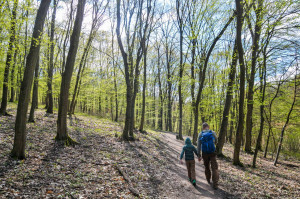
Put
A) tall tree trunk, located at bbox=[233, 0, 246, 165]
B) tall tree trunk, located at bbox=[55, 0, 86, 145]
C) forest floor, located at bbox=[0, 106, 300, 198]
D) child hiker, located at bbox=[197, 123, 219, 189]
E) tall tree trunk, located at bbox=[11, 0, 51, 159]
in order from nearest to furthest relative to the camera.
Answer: forest floor, located at bbox=[0, 106, 300, 198] → tall tree trunk, located at bbox=[11, 0, 51, 159] → child hiker, located at bbox=[197, 123, 219, 189] → tall tree trunk, located at bbox=[55, 0, 86, 145] → tall tree trunk, located at bbox=[233, 0, 246, 165]

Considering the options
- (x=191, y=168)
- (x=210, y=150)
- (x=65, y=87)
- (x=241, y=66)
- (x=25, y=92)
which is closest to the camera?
(x=25, y=92)

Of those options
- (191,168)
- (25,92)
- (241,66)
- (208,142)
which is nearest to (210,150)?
(208,142)

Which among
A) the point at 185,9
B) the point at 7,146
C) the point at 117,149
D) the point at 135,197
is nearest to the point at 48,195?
the point at 135,197

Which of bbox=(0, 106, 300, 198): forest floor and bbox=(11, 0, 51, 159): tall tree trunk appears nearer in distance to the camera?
bbox=(0, 106, 300, 198): forest floor

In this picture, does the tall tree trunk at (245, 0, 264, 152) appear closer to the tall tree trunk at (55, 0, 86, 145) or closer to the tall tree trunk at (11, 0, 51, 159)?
the tall tree trunk at (55, 0, 86, 145)

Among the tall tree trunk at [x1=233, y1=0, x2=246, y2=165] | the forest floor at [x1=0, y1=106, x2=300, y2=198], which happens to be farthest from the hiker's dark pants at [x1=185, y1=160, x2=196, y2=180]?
the tall tree trunk at [x1=233, y1=0, x2=246, y2=165]

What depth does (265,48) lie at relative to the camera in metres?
8.97

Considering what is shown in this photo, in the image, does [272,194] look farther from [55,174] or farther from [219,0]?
[219,0]

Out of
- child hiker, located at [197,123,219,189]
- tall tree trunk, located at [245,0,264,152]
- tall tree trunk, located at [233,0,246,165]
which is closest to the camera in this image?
child hiker, located at [197,123,219,189]

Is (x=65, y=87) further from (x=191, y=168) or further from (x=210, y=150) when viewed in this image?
(x=210, y=150)

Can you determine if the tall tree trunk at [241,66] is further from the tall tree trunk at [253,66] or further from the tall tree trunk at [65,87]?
the tall tree trunk at [65,87]

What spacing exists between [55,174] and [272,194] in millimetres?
7505

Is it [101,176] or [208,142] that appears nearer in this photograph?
[101,176]

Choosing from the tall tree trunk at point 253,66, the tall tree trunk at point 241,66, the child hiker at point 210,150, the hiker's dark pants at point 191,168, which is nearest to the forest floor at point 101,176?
the hiker's dark pants at point 191,168
